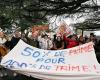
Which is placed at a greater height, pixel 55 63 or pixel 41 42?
pixel 55 63

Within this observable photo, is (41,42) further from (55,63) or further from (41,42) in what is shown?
(55,63)

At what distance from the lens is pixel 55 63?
10273mm

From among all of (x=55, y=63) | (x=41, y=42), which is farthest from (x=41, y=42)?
(x=55, y=63)

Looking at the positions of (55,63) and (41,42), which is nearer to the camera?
(55,63)

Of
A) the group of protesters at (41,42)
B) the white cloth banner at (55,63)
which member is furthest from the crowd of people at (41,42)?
the white cloth banner at (55,63)

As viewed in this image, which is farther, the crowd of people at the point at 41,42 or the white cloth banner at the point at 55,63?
the crowd of people at the point at 41,42

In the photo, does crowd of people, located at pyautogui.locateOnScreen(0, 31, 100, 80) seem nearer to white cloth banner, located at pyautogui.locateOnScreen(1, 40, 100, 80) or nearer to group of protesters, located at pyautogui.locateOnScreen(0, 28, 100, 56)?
group of protesters, located at pyautogui.locateOnScreen(0, 28, 100, 56)

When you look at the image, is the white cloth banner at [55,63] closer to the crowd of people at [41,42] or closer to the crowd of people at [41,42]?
the crowd of people at [41,42]

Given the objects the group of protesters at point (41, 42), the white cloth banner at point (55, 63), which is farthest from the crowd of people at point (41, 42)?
the white cloth banner at point (55, 63)

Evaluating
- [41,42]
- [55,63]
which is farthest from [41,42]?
[55,63]

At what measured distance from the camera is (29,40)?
46.0 ft

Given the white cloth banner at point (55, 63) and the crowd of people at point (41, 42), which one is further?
the crowd of people at point (41, 42)

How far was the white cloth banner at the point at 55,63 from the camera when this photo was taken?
9562 mm

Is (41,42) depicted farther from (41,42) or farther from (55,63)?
(55,63)
